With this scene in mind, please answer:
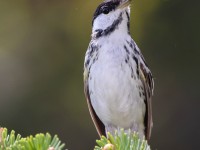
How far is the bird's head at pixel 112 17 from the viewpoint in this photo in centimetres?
512

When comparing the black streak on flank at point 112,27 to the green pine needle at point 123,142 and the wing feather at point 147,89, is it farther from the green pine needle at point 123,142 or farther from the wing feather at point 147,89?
the green pine needle at point 123,142

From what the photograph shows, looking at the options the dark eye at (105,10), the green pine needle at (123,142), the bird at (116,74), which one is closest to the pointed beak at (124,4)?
the bird at (116,74)

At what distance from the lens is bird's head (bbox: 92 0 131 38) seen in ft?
16.8

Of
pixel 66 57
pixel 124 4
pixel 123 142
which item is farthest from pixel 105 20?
pixel 66 57

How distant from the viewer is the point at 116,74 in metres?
4.99

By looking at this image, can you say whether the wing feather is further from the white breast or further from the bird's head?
the bird's head

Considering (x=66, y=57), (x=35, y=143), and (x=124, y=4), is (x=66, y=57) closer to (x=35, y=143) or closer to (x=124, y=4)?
(x=124, y=4)

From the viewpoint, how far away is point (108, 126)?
5.34m

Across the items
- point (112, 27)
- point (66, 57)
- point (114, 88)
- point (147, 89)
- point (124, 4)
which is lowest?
point (66, 57)

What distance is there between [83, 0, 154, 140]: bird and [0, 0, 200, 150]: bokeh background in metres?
2.64

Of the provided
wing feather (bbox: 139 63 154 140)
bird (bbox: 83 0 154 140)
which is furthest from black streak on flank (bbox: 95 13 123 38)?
wing feather (bbox: 139 63 154 140)

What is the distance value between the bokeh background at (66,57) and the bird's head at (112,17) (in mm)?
2562

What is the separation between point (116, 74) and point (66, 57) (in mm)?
3263

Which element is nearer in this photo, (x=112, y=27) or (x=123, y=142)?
(x=123, y=142)
